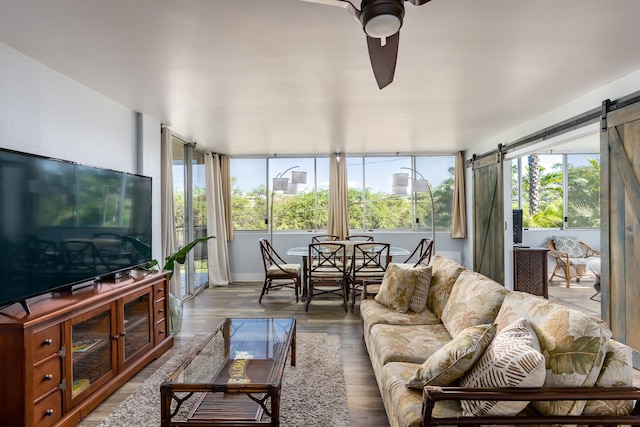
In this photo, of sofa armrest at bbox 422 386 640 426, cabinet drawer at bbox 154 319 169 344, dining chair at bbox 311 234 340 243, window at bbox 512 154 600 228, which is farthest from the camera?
window at bbox 512 154 600 228

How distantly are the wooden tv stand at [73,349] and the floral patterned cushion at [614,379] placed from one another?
259cm

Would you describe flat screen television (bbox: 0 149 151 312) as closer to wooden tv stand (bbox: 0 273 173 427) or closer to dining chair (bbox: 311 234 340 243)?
wooden tv stand (bbox: 0 273 173 427)

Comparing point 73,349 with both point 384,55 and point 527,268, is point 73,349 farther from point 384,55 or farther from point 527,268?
point 527,268

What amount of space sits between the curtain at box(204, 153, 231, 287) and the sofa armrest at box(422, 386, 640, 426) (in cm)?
557

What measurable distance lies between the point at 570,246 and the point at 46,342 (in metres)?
7.76

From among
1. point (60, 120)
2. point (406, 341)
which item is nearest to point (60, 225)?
point (60, 120)

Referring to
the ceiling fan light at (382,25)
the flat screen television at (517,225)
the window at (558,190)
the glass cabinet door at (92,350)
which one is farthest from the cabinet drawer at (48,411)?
the window at (558,190)

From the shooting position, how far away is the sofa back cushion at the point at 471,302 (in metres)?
2.18

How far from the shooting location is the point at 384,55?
1.87 metres

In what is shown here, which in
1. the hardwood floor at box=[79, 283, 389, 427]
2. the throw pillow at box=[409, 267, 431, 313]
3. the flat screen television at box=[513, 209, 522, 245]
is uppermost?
the flat screen television at box=[513, 209, 522, 245]

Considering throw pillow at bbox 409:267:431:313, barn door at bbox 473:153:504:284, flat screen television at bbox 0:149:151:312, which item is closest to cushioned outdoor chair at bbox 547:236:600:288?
barn door at bbox 473:153:504:284

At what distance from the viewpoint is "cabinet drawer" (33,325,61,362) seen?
1939 millimetres

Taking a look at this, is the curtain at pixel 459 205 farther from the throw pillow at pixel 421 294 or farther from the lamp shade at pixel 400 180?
the throw pillow at pixel 421 294

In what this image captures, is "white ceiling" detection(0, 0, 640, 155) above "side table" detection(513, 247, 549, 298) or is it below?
above
